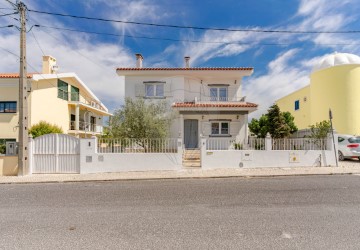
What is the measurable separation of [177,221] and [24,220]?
10.8 feet

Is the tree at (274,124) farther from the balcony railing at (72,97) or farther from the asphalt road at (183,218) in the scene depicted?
the balcony railing at (72,97)

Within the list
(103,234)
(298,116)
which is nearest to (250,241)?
(103,234)

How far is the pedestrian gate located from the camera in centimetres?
1098

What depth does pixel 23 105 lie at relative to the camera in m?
10.7

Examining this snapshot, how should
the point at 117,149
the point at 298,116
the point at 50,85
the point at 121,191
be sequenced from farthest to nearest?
the point at 298,116 < the point at 50,85 < the point at 117,149 < the point at 121,191

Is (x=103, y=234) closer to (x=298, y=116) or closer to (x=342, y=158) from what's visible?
(x=342, y=158)

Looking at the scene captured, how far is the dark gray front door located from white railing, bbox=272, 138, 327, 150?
6939 millimetres

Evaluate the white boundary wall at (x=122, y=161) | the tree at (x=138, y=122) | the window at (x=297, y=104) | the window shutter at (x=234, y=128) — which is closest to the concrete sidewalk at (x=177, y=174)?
the white boundary wall at (x=122, y=161)

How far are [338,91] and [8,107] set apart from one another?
27.7 meters

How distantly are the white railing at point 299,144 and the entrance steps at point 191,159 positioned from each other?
4191 mm

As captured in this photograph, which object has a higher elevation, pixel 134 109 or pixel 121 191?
pixel 134 109

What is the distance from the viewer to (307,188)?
753 cm

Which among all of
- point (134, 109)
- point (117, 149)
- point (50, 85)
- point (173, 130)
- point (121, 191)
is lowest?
point (121, 191)

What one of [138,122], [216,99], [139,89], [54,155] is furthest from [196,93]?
[54,155]
